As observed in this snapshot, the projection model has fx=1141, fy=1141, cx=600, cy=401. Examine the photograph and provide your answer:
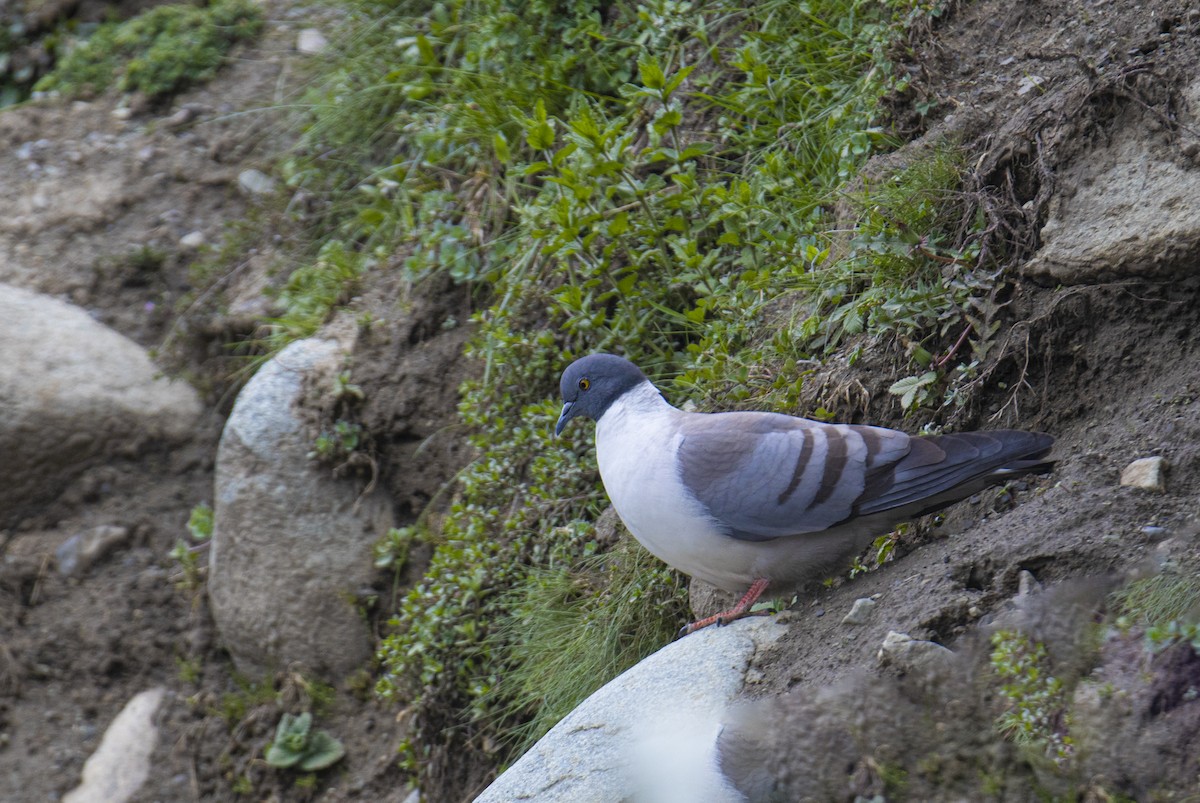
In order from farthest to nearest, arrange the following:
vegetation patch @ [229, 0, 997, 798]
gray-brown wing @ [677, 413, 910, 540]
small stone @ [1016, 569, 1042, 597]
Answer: vegetation patch @ [229, 0, 997, 798] → gray-brown wing @ [677, 413, 910, 540] → small stone @ [1016, 569, 1042, 597]

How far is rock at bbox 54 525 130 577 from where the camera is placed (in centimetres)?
556

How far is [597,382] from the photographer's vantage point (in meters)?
3.66

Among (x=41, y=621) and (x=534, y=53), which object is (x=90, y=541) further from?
(x=534, y=53)

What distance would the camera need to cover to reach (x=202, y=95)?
22.6 ft

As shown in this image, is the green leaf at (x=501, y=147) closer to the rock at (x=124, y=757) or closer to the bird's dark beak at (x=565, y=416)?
the bird's dark beak at (x=565, y=416)

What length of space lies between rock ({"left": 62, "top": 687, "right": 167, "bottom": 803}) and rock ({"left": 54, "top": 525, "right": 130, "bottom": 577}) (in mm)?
765

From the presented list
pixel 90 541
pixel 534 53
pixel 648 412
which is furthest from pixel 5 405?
pixel 648 412

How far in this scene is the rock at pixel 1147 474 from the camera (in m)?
2.65

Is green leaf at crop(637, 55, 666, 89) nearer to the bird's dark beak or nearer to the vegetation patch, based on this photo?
the vegetation patch

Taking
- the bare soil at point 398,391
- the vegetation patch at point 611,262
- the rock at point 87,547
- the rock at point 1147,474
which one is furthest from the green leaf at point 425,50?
the rock at point 1147,474

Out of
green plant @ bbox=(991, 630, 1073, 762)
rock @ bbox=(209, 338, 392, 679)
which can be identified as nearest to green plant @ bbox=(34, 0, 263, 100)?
rock @ bbox=(209, 338, 392, 679)

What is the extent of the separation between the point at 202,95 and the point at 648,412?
15.3 feet

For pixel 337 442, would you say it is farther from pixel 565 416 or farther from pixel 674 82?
pixel 674 82

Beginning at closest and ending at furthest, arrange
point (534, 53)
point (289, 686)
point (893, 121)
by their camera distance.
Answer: point (893, 121)
point (289, 686)
point (534, 53)
